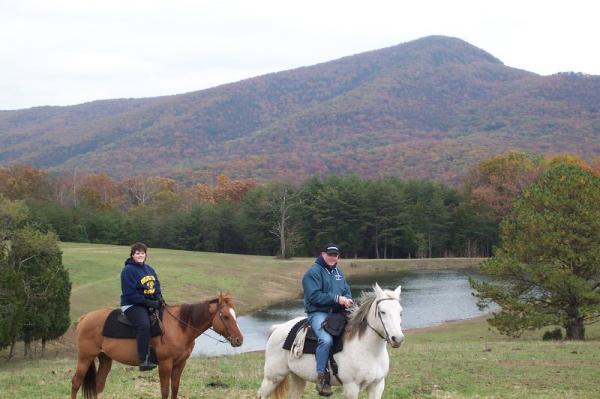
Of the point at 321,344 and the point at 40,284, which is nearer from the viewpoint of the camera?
the point at 321,344

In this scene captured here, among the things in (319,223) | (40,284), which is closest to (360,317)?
(40,284)

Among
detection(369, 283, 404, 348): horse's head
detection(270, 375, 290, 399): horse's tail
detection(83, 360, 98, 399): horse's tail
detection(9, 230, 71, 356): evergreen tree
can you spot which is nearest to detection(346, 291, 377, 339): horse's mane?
detection(369, 283, 404, 348): horse's head

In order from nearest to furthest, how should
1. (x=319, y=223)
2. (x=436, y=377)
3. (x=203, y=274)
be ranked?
(x=436, y=377) → (x=203, y=274) → (x=319, y=223)

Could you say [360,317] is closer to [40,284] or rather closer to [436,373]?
[436,373]

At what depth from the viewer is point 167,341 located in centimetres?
1182

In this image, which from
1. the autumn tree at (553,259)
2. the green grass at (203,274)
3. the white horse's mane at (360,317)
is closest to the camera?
the white horse's mane at (360,317)

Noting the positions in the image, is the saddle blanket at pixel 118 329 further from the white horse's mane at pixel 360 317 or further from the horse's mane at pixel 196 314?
the white horse's mane at pixel 360 317

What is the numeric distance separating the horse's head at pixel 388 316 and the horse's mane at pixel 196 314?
10.1 ft

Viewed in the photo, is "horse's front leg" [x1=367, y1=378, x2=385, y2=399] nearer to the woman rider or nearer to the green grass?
the woman rider

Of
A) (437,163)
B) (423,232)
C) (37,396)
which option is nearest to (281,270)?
(423,232)

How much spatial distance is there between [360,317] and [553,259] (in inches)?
875

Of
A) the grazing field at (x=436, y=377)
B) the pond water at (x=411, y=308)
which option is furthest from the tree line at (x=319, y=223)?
the grazing field at (x=436, y=377)

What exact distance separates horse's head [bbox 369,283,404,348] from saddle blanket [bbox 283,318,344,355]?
2.44 ft

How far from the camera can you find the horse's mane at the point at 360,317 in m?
10.3
